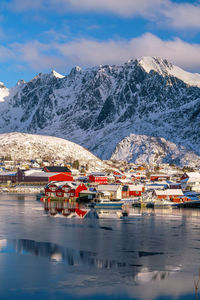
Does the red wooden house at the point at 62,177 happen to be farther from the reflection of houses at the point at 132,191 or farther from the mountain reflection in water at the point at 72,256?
the mountain reflection in water at the point at 72,256

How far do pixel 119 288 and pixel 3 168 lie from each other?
556ft

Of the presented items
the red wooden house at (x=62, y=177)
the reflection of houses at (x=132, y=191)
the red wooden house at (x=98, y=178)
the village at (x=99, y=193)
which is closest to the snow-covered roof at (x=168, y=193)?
the village at (x=99, y=193)

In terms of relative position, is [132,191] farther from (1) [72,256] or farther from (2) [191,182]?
(1) [72,256]

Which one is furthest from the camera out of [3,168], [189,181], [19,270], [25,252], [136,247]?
[3,168]

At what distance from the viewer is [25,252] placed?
4312 cm

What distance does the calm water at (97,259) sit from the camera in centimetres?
3177

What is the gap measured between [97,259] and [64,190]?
70090mm

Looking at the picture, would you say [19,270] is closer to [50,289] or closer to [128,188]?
[50,289]

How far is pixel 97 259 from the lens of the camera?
1598 inches

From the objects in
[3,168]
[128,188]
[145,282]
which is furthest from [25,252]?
[3,168]

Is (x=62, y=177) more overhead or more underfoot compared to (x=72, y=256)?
more overhead

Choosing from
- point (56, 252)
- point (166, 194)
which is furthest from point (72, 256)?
point (166, 194)

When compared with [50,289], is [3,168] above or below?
above

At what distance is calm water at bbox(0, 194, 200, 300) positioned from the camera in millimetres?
31766
